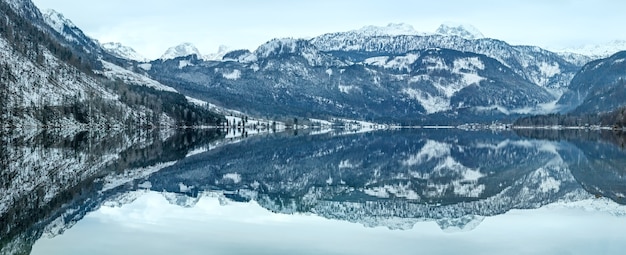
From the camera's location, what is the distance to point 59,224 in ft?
132

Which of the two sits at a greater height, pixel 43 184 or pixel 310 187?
pixel 43 184

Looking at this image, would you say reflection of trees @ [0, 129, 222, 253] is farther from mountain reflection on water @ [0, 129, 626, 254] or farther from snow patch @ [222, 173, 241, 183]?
snow patch @ [222, 173, 241, 183]

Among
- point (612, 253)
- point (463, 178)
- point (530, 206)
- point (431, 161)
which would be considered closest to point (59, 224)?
point (612, 253)

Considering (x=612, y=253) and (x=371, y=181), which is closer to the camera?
(x=612, y=253)

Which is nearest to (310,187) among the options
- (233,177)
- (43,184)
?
Result: (233,177)

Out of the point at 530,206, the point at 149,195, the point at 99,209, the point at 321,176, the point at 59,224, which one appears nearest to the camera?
the point at 59,224

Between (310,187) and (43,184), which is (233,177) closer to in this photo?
(310,187)

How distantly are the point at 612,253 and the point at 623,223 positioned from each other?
1101 centimetres

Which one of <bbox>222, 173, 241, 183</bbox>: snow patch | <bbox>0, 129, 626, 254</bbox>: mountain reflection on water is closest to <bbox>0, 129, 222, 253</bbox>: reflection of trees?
<bbox>0, 129, 626, 254</bbox>: mountain reflection on water

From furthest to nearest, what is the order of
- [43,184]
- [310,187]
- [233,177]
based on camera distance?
[233,177], [310,187], [43,184]

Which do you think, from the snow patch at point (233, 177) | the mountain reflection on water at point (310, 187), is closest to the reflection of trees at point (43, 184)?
the mountain reflection on water at point (310, 187)

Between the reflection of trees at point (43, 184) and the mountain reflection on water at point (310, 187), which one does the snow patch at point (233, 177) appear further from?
the reflection of trees at point (43, 184)

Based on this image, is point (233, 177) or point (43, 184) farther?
point (233, 177)

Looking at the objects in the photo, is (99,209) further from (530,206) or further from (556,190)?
(556,190)
